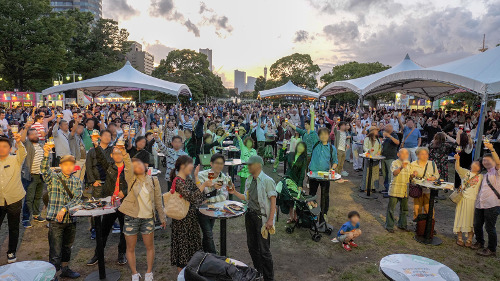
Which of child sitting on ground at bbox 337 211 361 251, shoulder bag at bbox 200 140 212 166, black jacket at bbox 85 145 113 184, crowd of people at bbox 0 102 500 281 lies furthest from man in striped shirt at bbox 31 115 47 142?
child sitting on ground at bbox 337 211 361 251

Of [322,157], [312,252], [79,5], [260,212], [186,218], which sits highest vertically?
[79,5]

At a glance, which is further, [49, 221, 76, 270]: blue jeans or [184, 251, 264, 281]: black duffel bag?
[49, 221, 76, 270]: blue jeans

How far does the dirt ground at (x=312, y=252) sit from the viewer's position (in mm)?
4539

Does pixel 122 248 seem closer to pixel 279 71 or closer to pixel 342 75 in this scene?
pixel 342 75

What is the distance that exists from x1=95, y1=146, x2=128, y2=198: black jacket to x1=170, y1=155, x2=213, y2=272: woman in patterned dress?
0.84 meters

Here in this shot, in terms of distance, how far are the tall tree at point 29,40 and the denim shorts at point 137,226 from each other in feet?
89.8

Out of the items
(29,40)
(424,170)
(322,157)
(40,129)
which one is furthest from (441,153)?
(29,40)

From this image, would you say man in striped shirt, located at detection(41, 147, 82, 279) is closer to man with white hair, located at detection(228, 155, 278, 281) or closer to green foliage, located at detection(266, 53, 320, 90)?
man with white hair, located at detection(228, 155, 278, 281)

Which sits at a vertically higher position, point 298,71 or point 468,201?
point 298,71

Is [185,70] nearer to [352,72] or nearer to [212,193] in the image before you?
[352,72]

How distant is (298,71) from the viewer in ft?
205

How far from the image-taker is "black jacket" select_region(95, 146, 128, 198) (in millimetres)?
4133

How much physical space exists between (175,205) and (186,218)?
275mm

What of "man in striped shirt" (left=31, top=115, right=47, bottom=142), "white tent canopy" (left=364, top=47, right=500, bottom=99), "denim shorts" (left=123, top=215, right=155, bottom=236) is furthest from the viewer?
"white tent canopy" (left=364, top=47, right=500, bottom=99)
